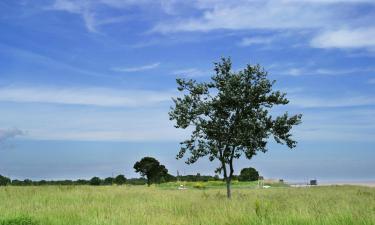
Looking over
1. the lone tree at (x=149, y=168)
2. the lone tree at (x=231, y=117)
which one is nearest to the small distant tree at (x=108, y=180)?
the lone tree at (x=149, y=168)

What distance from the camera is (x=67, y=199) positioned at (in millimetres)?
26656

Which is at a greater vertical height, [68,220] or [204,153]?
[204,153]

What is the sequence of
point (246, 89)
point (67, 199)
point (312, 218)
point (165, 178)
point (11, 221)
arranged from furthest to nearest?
point (165, 178)
point (246, 89)
point (67, 199)
point (11, 221)
point (312, 218)

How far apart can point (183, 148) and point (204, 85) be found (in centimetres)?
414

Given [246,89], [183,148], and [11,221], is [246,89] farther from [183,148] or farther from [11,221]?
[11,221]

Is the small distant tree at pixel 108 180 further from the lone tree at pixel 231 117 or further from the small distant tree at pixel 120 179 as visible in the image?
the lone tree at pixel 231 117

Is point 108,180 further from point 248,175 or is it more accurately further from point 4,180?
point 248,175

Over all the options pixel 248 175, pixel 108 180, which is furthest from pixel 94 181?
pixel 248 175

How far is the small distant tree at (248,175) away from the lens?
87.3 meters

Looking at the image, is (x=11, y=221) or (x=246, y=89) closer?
(x=11, y=221)

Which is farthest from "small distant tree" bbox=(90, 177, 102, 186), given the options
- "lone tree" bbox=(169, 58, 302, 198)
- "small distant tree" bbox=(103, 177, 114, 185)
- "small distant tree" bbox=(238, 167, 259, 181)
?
"lone tree" bbox=(169, 58, 302, 198)

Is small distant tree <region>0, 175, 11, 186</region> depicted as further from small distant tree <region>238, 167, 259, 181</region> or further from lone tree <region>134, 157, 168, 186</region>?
small distant tree <region>238, 167, 259, 181</region>

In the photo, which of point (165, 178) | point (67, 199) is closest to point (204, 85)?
point (67, 199)

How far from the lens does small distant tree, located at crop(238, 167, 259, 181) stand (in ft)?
286
